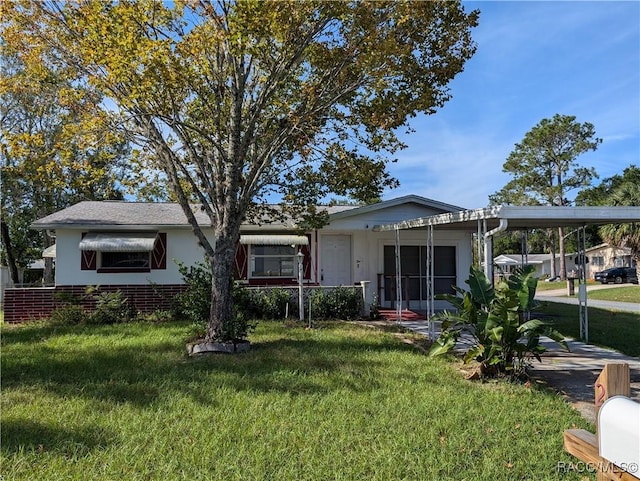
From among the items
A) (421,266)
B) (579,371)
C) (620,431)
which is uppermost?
(421,266)

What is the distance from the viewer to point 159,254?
13.7 m

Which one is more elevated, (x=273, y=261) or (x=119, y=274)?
(x=273, y=261)

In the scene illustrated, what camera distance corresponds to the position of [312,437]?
4379 millimetres

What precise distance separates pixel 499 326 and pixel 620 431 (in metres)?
4.86

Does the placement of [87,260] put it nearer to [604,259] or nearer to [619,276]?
[619,276]

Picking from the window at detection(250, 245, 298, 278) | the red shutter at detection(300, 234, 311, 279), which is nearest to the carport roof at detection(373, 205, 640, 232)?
the red shutter at detection(300, 234, 311, 279)

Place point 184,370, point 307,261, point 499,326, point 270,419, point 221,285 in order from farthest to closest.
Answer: point 307,261 < point 221,285 < point 184,370 < point 499,326 < point 270,419

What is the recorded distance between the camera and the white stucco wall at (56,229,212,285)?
13141mm

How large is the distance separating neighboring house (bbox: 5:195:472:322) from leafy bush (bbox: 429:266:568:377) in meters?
6.49

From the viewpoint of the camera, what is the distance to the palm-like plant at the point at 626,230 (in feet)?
77.5

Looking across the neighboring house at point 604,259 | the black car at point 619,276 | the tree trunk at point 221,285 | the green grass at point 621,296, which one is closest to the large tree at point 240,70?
the tree trunk at point 221,285

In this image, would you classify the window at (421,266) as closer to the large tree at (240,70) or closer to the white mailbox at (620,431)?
the large tree at (240,70)

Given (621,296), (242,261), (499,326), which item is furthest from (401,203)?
(621,296)

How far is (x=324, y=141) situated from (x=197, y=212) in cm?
642
